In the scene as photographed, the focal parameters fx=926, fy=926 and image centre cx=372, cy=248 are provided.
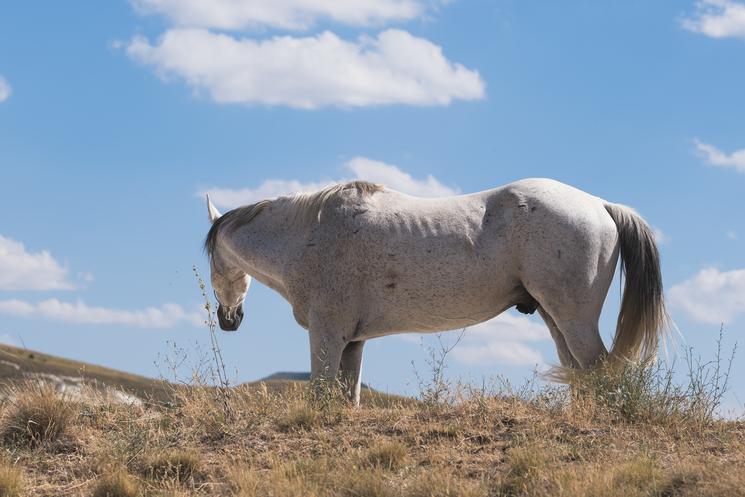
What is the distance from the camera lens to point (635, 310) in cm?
1106

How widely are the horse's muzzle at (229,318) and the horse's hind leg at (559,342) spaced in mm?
4477

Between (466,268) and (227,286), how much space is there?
392 cm

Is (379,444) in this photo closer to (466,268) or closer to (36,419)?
(466,268)

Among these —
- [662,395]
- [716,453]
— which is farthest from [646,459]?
[662,395]

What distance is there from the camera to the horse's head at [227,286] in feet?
Result: 42.3

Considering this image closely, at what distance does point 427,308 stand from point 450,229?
98 cm

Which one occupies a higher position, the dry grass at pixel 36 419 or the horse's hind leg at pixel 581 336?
the horse's hind leg at pixel 581 336

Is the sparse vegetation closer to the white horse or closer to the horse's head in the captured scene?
the white horse

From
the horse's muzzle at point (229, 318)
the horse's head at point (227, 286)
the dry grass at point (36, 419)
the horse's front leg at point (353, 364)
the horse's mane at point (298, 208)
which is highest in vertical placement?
the horse's mane at point (298, 208)

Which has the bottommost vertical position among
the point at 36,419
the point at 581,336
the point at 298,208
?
the point at 36,419

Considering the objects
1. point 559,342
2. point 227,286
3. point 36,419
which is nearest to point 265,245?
point 227,286

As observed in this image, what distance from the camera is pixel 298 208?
39.2ft

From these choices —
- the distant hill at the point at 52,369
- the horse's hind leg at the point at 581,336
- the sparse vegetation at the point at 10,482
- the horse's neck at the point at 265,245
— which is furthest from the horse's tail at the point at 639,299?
the distant hill at the point at 52,369

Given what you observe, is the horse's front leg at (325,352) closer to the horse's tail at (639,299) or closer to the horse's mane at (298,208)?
the horse's mane at (298,208)
